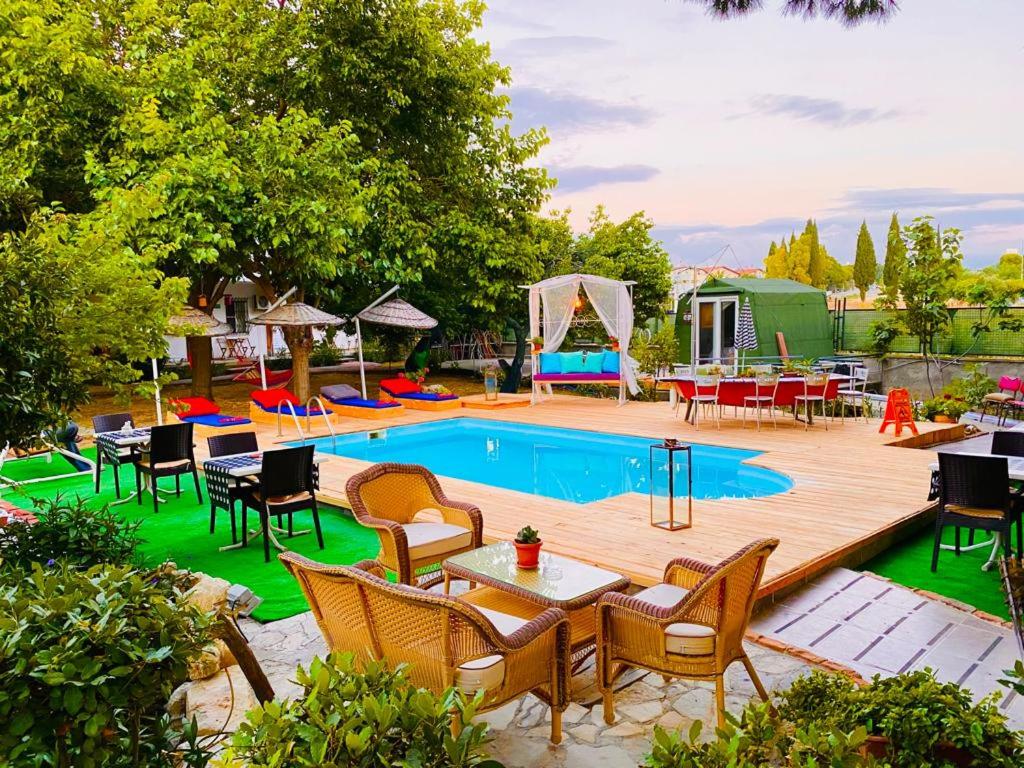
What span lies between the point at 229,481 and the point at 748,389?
24.4 ft

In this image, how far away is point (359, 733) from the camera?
5.22ft

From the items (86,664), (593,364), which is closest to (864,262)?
(593,364)

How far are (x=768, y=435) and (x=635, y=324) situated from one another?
10.9 meters

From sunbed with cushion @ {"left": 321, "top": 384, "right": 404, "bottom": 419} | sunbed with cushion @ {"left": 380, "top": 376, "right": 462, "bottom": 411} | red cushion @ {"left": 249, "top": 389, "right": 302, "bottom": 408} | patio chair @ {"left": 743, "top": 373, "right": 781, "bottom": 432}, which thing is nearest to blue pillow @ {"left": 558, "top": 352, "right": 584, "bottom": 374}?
sunbed with cushion @ {"left": 380, "top": 376, "right": 462, "bottom": 411}

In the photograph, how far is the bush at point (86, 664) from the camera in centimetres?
159

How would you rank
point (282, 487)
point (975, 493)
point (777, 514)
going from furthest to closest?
point (777, 514), point (282, 487), point (975, 493)

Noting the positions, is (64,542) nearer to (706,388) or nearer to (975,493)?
(975,493)

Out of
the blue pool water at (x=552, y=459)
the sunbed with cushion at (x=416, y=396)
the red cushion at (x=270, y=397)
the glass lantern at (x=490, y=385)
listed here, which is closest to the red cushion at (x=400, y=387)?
the sunbed with cushion at (x=416, y=396)

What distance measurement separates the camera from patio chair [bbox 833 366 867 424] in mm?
11219

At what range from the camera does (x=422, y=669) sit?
290 centimetres

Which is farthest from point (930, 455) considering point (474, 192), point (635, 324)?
point (635, 324)

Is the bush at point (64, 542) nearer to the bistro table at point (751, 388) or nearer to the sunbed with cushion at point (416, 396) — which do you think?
the bistro table at point (751, 388)

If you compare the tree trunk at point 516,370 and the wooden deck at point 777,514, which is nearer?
the wooden deck at point 777,514

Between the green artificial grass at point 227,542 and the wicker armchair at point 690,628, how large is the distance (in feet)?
7.33
